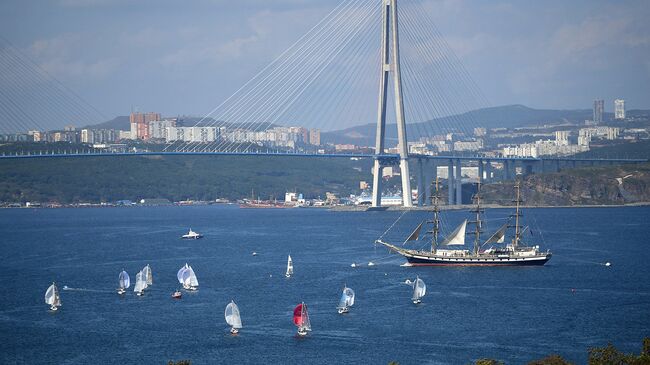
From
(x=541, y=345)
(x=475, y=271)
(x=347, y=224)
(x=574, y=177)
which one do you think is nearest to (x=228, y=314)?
(x=541, y=345)

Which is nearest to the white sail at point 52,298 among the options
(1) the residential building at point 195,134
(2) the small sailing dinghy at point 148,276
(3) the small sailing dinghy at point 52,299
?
(3) the small sailing dinghy at point 52,299

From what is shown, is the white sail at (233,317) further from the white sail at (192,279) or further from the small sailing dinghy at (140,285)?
the white sail at (192,279)

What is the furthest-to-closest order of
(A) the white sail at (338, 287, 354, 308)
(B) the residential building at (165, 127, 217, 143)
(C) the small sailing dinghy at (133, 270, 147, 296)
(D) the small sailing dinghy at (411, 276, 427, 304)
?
(B) the residential building at (165, 127, 217, 143)
(C) the small sailing dinghy at (133, 270, 147, 296)
(D) the small sailing dinghy at (411, 276, 427, 304)
(A) the white sail at (338, 287, 354, 308)

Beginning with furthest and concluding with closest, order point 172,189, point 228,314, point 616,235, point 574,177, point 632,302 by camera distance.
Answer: point 172,189
point 574,177
point 616,235
point 632,302
point 228,314

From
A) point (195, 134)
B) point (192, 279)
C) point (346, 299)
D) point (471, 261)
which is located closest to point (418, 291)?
point (346, 299)

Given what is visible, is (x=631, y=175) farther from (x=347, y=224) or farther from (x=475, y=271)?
(x=475, y=271)

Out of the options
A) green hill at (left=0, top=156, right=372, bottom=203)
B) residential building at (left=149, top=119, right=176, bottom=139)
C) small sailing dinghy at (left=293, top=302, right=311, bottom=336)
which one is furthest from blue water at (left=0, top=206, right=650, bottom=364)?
residential building at (left=149, top=119, right=176, bottom=139)

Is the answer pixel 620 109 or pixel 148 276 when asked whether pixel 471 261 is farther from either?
pixel 620 109

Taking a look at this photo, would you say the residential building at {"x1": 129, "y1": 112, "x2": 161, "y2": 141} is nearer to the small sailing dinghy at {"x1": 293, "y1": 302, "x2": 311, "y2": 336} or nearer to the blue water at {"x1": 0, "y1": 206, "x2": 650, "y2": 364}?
the blue water at {"x1": 0, "y1": 206, "x2": 650, "y2": 364}
